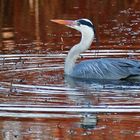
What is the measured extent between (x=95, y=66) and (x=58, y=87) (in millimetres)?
1370

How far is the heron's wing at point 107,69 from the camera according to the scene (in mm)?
12680

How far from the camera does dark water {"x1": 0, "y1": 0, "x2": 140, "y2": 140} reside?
9.05 meters

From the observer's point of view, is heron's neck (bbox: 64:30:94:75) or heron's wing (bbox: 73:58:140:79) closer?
heron's wing (bbox: 73:58:140:79)

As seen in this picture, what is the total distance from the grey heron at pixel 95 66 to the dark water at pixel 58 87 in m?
0.21

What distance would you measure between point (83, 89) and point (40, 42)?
186 inches

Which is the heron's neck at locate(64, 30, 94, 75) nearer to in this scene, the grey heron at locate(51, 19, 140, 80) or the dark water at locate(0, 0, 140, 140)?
the grey heron at locate(51, 19, 140, 80)

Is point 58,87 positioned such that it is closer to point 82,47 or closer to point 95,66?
point 95,66

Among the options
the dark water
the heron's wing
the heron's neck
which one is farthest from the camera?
the heron's neck

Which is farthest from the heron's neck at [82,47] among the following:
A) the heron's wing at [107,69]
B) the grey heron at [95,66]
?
the heron's wing at [107,69]

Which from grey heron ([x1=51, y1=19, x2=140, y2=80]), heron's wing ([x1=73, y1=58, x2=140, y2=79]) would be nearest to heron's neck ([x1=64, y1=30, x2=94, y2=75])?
grey heron ([x1=51, y1=19, x2=140, y2=80])

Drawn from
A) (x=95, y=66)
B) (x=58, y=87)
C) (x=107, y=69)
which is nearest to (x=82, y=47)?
(x=95, y=66)

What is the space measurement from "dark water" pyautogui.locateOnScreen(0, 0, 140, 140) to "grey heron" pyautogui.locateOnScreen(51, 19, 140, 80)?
0.69 feet

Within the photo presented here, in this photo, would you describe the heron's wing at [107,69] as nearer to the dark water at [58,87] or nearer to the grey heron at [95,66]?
the grey heron at [95,66]

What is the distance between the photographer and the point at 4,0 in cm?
2391
